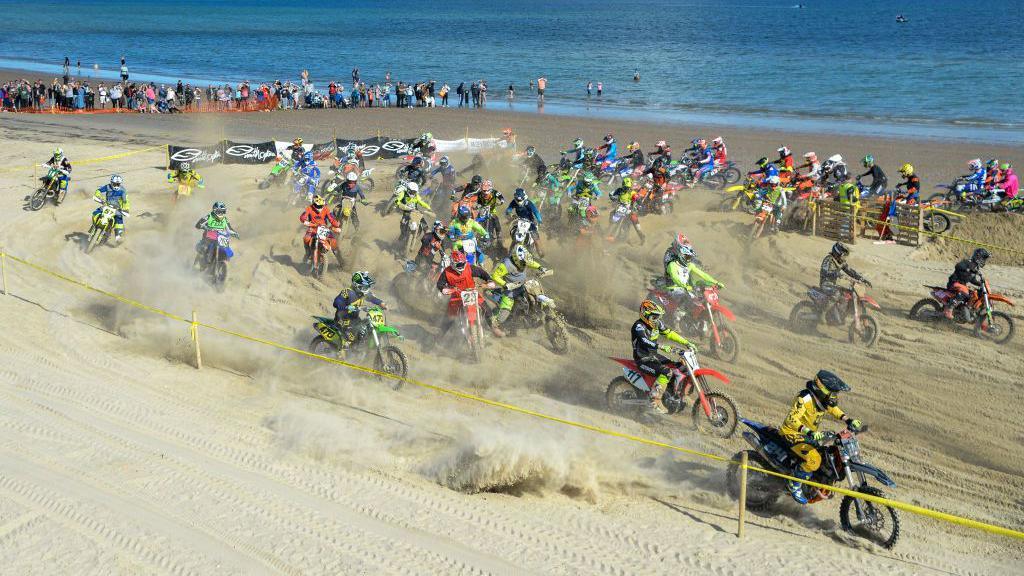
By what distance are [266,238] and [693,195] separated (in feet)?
37.2

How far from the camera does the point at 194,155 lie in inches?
1105

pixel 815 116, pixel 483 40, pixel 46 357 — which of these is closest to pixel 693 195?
pixel 46 357

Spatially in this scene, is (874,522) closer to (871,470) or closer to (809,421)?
(871,470)

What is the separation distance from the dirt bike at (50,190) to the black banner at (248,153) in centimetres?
625

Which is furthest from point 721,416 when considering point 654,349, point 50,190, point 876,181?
point 50,190

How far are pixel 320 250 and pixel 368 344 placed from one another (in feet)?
17.3

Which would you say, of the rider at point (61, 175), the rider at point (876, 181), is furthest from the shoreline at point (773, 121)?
the rider at point (61, 175)

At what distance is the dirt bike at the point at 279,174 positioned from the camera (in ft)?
80.6

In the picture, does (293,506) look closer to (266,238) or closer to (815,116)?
(266,238)

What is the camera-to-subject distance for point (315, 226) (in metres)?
17.5

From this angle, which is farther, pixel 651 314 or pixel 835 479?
pixel 651 314

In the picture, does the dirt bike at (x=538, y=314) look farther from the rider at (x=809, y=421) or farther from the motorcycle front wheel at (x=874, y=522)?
the motorcycle front wheel at (x=874, y=522)

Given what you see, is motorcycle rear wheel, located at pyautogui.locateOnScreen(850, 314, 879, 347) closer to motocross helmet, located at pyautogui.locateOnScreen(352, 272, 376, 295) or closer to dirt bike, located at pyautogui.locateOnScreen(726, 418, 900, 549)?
dirt bike, located at pyautogui.locateOnScreen(726, 418, 900, 549)

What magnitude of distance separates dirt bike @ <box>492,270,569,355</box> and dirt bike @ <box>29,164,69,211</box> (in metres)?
14.8
